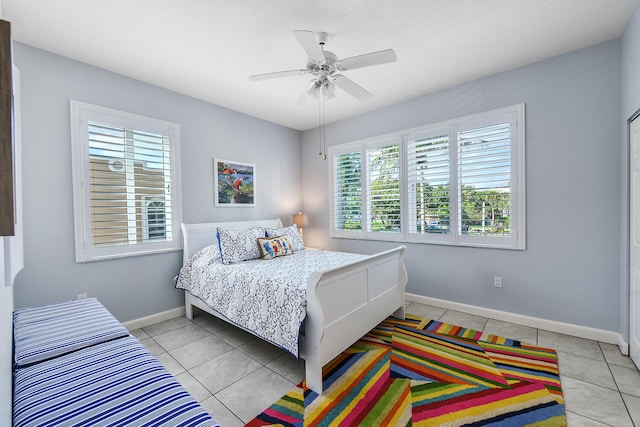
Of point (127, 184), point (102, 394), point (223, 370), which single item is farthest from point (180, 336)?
point (102, 394)

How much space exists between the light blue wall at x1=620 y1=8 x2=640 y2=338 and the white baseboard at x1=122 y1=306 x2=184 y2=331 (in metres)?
4.49

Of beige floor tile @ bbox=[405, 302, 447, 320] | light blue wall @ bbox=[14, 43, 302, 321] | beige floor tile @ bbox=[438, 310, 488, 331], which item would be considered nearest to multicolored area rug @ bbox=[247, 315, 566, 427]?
beige floor tile @ bbox=[438, 310, 488, 331]

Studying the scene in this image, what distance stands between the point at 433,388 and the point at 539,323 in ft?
5.63

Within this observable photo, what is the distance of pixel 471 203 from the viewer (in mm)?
3328

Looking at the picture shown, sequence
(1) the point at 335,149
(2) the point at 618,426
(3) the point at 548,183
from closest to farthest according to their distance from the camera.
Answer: (2) the point at 618,426 → (3) the point at 548,183 → (1) the point at 335,149

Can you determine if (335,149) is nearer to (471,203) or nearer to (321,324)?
(471,203)

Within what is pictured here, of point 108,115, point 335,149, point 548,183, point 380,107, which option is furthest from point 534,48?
point 108,115

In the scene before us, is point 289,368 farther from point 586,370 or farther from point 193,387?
point 586,370

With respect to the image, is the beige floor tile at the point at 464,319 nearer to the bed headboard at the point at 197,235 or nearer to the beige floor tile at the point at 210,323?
the beige floor tile at the point at 210,323

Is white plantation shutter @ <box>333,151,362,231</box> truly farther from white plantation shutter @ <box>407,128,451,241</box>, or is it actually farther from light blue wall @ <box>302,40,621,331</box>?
light blue wall @ <box>302,40,621,331</box>

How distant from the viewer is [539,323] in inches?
116

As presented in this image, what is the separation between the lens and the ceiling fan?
2020 millimetres

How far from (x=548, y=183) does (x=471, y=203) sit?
73 cm

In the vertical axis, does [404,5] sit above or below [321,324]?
above
